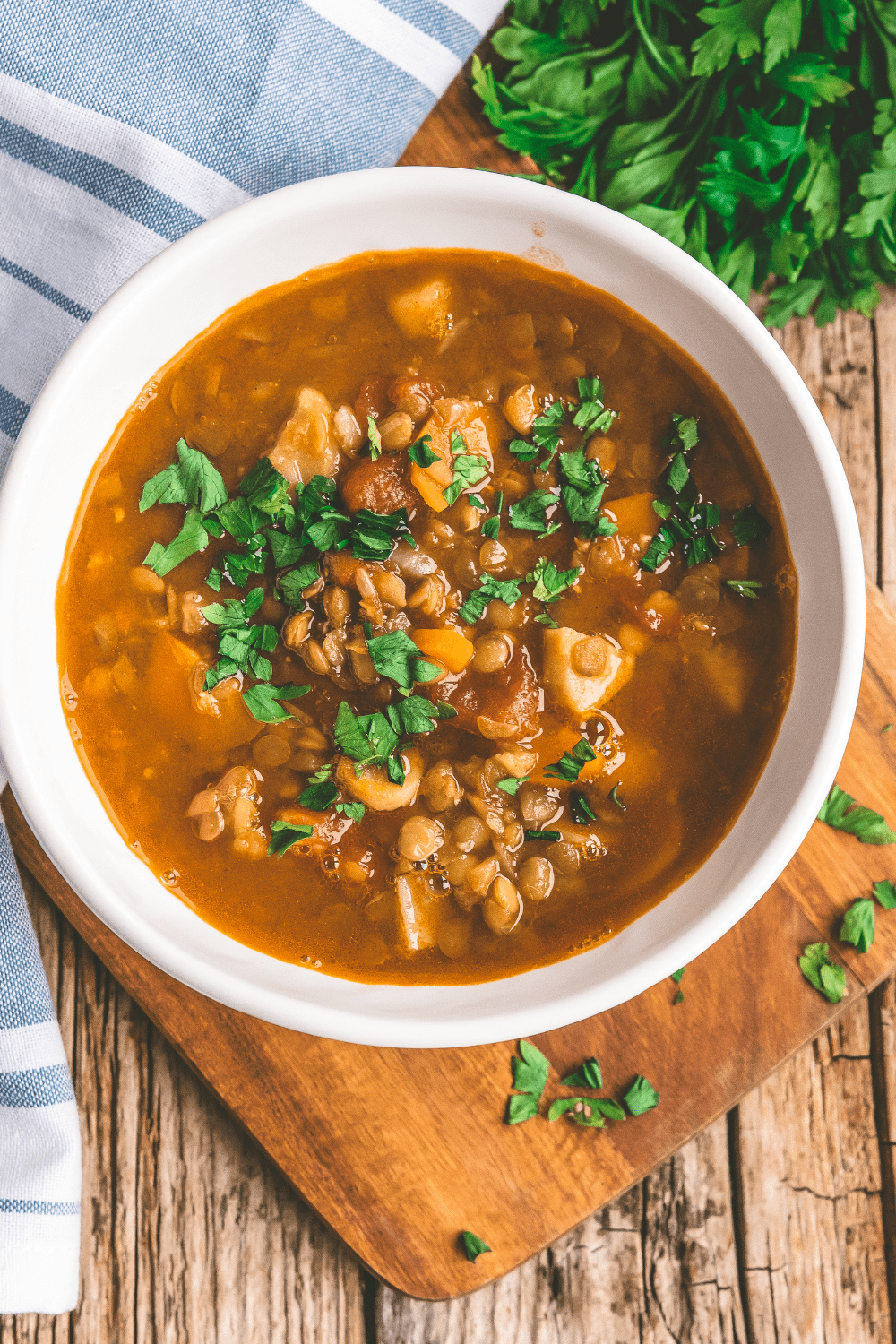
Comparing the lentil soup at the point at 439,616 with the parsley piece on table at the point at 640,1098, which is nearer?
the lentil soup at the point at 439,616

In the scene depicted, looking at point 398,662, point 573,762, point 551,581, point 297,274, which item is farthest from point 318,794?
point 297,274

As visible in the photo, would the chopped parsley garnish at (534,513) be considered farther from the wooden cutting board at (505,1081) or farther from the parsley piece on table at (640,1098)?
the parsley piece on table at (640,1098)

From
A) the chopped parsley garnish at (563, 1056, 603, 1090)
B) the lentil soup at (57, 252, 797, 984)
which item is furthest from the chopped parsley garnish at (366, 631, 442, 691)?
the chopped parsley garnish at (563, 1056, 603, 1090)

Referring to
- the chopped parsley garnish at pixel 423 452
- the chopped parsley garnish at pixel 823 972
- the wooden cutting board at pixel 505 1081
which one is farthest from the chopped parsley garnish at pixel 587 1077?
the chopped parsley garnish at pixel 423 452

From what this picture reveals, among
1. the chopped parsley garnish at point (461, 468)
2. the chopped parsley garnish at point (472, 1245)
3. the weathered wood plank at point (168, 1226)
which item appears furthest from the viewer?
the weathered wood plank at point (168, 1226)

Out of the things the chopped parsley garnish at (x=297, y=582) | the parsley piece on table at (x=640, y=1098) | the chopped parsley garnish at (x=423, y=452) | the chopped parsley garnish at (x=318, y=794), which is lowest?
the parsley piece on table at (x=640, y=1098)

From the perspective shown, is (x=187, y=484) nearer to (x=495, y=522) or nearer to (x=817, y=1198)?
(x=495, y=522)

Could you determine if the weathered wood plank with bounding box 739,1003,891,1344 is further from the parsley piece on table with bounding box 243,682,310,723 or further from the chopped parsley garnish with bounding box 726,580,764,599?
the parsley piece on table with bounding box 243,682,310,723

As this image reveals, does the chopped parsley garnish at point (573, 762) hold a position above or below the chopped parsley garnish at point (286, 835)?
above
